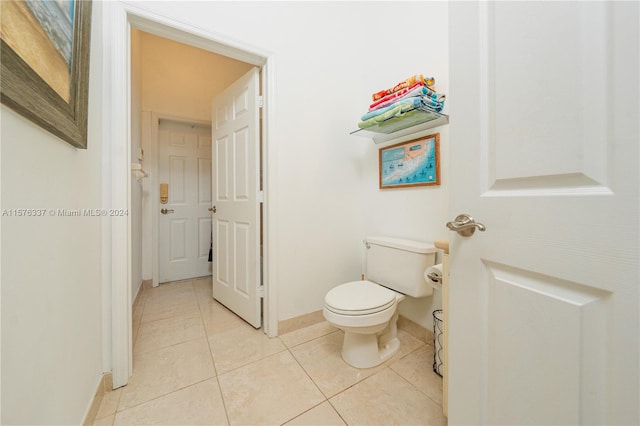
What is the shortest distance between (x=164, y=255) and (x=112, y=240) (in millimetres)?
1793

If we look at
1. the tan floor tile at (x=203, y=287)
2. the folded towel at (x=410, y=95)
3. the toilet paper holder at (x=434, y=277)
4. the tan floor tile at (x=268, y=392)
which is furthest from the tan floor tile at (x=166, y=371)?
the folded towel at (x=410, y=95)

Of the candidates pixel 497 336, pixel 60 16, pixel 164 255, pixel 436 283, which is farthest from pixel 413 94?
pixel 164 255

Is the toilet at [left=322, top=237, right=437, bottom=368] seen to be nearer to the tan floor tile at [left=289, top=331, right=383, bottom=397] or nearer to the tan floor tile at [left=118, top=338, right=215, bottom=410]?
the tan floor tile at [left=289, top=331, right=383, bottom=397]

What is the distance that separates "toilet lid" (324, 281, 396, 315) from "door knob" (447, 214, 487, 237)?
73 cm

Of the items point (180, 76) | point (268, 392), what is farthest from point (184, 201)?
point (268, 392)

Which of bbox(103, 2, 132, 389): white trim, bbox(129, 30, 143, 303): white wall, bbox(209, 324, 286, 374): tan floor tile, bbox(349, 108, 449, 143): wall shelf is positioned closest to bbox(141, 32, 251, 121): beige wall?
bbox(129, 30, 143, 303): white wall

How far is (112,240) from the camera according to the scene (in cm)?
117

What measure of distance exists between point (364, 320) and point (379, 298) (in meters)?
0.18

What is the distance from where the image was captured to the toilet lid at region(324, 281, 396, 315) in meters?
1.25

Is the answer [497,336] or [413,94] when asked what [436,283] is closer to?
[497,336]

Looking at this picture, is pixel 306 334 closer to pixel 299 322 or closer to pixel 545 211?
pixel 299 322

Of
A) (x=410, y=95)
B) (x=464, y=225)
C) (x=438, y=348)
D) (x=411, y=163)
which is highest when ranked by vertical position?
(x=410, y=95)

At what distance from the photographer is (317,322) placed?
1814 millimetres

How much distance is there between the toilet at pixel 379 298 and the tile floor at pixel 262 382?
0.09 metres
